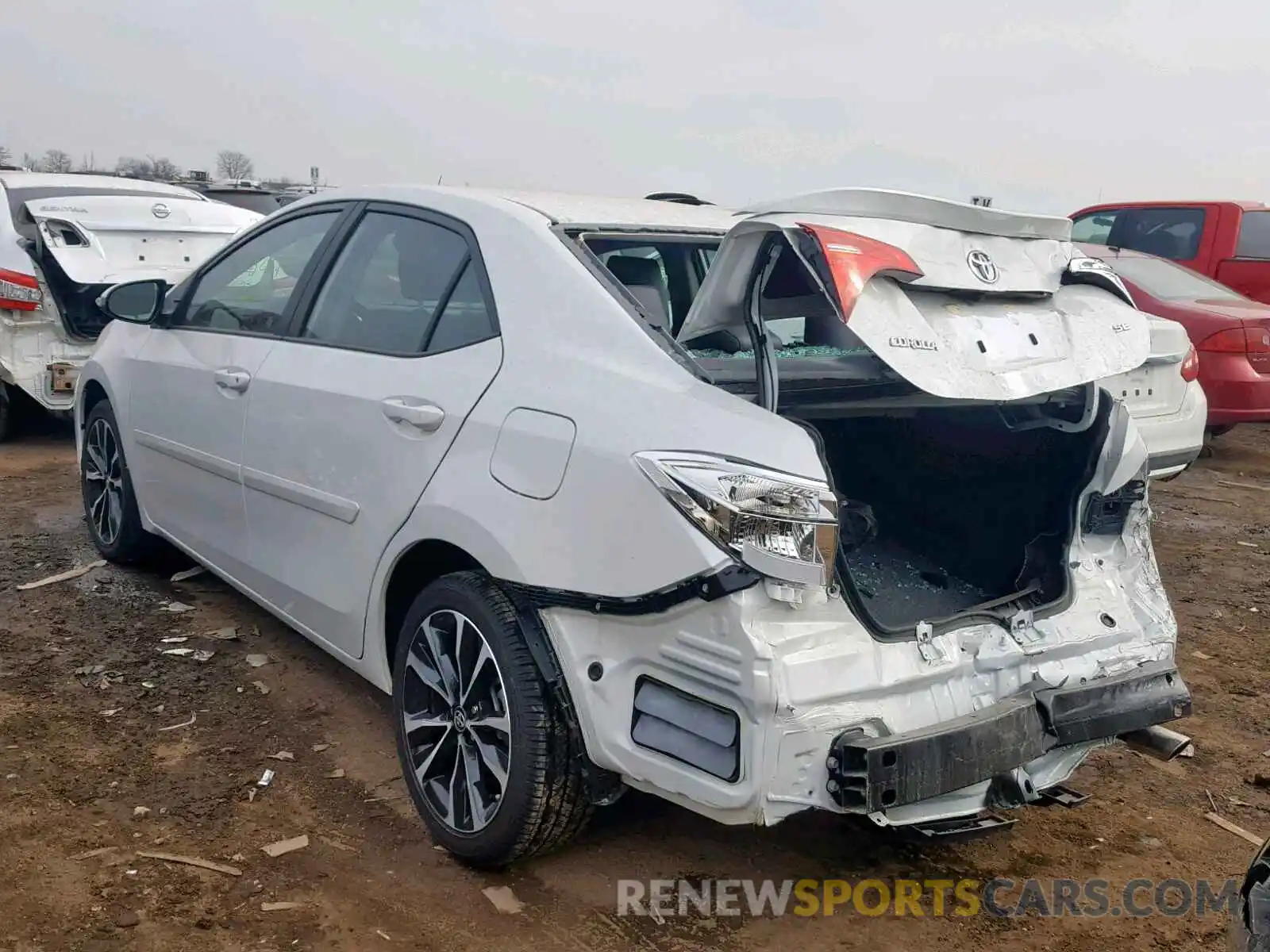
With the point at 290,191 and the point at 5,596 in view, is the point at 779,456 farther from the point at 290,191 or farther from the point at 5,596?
the point at 290,191

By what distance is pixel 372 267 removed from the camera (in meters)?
3.36

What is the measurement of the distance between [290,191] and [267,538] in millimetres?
8969

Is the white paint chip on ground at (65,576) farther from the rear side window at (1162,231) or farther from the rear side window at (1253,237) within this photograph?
the rear side window at (1253,237)

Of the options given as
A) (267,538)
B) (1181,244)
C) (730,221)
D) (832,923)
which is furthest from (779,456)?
(1181,244)

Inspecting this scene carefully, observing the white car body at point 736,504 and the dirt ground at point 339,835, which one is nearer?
the white car body at point 736,504

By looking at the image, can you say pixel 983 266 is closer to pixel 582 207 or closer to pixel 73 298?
pixel 582 207

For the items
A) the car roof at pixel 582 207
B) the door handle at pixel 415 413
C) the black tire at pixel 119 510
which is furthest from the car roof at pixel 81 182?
the door handle at pixel 415 413

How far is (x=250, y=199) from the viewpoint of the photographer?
37.5ft

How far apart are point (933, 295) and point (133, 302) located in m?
3.14

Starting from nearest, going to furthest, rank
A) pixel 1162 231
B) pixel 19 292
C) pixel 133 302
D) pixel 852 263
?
pixel 852 263 → pixel 133 302 → pixel 19 292 → pixel 1162 231

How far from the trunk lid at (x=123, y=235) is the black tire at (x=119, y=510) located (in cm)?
227

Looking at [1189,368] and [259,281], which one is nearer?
[259,281]

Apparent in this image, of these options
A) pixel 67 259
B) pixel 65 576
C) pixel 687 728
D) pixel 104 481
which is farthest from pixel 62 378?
pixel 687 728

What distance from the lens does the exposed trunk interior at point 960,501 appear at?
2.95 meters
